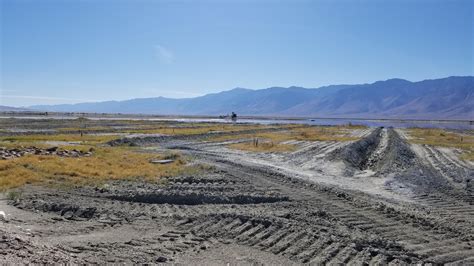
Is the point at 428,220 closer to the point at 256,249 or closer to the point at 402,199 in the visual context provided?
the point at 402,199

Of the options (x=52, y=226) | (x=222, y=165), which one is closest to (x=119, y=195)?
(x=52, y=226)

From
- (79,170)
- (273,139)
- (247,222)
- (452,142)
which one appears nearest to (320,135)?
(273,139)

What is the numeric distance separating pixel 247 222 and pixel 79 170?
12013mm

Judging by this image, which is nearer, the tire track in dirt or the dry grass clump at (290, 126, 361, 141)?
the tire track in dirt

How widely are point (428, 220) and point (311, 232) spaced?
4072 millimetres

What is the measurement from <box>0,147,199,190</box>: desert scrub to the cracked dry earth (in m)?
1.41

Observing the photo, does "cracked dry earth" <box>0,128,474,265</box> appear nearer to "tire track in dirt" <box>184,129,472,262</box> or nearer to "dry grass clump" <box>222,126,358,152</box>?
"tire track in dirt" <box>184,129,472,262</box>

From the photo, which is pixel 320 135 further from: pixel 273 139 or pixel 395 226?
pixel 395 226

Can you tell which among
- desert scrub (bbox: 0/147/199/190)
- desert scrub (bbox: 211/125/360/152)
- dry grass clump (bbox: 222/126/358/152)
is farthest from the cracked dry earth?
desert scrub (bbox: 211/125/360/152)

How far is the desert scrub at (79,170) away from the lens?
62.6 ft

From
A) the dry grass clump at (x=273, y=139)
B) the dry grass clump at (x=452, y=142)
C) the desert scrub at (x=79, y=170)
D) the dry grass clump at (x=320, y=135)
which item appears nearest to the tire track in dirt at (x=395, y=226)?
the desert scrub at (x=79, y=170)

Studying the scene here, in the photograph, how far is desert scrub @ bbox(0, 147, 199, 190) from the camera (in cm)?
1909

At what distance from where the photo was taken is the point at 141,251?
10250 mm

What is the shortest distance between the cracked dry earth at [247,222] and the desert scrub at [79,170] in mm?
1411
